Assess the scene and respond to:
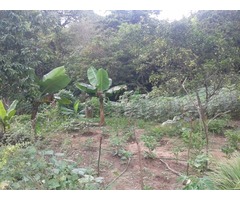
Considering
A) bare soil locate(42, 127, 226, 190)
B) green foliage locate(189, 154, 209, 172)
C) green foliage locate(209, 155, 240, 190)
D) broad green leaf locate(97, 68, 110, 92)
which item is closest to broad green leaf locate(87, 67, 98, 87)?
broad green leaf locate(97, 68, 110, 92)

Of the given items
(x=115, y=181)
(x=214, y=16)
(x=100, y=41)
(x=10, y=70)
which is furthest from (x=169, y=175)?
(x=100, y=41)

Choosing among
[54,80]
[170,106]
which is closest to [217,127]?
[170,106]

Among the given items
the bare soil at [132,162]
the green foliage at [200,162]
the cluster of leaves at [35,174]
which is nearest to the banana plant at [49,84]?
the bare soil at [132,162]

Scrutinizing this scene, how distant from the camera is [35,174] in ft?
7.41

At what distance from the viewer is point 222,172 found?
222 centimetres

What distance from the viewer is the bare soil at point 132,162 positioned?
104 inches

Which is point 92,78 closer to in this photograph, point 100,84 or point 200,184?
point 100,84

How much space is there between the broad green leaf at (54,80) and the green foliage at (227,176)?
2943 millimetres

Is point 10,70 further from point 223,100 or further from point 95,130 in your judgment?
point 223,100

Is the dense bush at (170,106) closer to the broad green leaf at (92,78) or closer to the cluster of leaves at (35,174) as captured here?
the broad green leaf at (92,78)

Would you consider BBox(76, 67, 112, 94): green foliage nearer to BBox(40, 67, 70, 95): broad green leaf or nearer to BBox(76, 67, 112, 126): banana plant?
BBox(76, 67, 112, 126): banana plant

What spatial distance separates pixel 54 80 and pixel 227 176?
3.08 m

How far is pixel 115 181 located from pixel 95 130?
2.37m

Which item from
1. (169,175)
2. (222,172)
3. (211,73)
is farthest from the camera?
(211,73)
